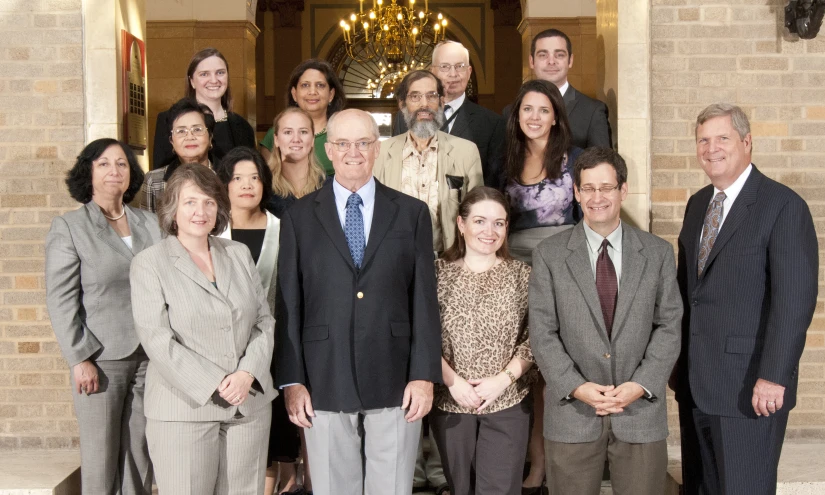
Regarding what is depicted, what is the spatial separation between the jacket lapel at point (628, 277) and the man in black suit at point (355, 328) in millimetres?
703

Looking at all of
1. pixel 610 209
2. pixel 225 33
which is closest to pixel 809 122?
pixel 610 209

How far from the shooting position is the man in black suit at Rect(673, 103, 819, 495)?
10.7ft

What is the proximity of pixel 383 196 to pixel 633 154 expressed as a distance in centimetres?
194

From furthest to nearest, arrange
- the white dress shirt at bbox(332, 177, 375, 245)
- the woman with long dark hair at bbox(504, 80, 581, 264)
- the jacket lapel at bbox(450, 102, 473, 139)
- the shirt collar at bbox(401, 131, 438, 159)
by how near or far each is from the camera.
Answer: the jacket lapel at bbox(450, 102, 473, 139) → the shirt collar at bbox(401, 131, 438, 159) → the woman with long dark hair at bbox(504, 80, 581, 264) → the white dress shirt at bbox(332, 177, 375, 245)

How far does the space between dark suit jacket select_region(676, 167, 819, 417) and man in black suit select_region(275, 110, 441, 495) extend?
1.05 metres

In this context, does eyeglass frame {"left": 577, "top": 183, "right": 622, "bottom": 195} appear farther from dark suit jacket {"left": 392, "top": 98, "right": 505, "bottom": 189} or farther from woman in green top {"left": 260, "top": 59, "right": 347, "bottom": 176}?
woman in green top {"left": 260, "top": 59, "right": 347, "bottom": 176}

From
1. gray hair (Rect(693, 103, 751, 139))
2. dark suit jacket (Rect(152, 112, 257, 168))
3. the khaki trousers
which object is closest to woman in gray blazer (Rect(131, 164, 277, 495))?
dark suit jacket (Rect(152, 112, 257, 168))

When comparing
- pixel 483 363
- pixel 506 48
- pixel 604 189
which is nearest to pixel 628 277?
pixel 604 189

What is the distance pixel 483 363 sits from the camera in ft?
11.6

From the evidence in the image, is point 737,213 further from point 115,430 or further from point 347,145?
point 115,430

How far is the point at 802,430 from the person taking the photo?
477 centimetres

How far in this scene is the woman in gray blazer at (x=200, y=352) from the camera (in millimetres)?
3107

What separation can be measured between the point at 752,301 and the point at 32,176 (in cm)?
363

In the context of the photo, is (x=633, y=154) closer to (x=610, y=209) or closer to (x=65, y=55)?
(x=610, y=209)
